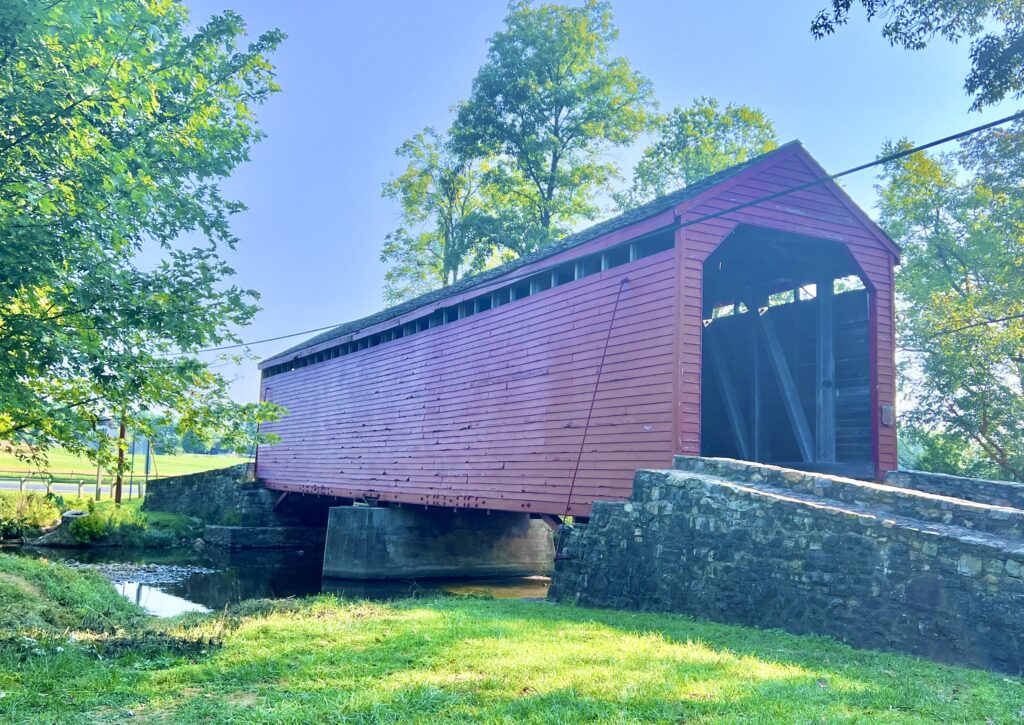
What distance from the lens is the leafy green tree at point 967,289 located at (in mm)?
18609

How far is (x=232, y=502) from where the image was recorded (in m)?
26.5

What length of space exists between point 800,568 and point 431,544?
12563 millimetres

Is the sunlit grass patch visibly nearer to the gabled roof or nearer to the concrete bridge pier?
the gabled roof

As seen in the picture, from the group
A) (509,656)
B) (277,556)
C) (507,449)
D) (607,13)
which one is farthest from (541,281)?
(607,13)

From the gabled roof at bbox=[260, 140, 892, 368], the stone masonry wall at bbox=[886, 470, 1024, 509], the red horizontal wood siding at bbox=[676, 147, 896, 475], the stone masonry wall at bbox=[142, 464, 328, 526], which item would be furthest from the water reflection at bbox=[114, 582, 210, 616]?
the stone masonry wall at bbox=[886, 470, 1024, 509]

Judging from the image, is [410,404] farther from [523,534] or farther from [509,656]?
[509,656]

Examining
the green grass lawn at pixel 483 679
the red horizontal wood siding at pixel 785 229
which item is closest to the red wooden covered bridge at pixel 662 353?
the red horizontal wood siding at pixel 785 229

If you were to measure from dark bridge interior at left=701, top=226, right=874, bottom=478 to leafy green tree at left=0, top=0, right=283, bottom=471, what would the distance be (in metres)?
7.85

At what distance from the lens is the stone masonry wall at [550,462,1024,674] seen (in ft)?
18.6

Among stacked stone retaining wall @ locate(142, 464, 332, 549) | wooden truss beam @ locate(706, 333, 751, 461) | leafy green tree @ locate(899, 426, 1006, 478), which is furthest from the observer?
stacked stone retaining wall @ locate(142, 464, 332, 549)

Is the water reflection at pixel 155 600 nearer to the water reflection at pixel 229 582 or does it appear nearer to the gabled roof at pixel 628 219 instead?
the water reflection at pixel 229 582

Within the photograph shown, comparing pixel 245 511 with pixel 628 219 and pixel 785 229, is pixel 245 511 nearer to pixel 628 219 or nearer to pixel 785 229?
pixel 628 219

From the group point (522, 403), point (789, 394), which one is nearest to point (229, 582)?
point (522, 403)

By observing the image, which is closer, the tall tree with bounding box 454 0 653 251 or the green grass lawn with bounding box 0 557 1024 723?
the green grass lawn with bounding box 0 557 1024 723
